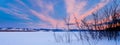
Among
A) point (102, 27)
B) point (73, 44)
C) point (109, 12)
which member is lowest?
point (73, 44)

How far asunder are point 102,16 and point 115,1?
0.40 meters

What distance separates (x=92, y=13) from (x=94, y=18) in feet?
0.52

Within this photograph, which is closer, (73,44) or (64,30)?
(73,44)

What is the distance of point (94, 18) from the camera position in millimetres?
4402

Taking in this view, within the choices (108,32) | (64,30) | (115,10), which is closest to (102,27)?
(108,32)

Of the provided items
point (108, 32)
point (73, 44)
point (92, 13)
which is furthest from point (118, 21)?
point (73, 44)

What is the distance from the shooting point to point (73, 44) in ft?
13.6

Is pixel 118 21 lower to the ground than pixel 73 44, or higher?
higher

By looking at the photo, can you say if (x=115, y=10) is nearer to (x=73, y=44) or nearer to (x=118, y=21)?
(x=118, y=21)

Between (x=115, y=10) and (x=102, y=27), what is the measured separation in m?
0.45

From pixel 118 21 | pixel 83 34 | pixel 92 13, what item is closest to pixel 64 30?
pixel 83 34

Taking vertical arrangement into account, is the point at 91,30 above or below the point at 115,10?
below

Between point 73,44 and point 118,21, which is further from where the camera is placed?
point 118,21

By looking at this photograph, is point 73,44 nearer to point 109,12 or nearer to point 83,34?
point 83,34
